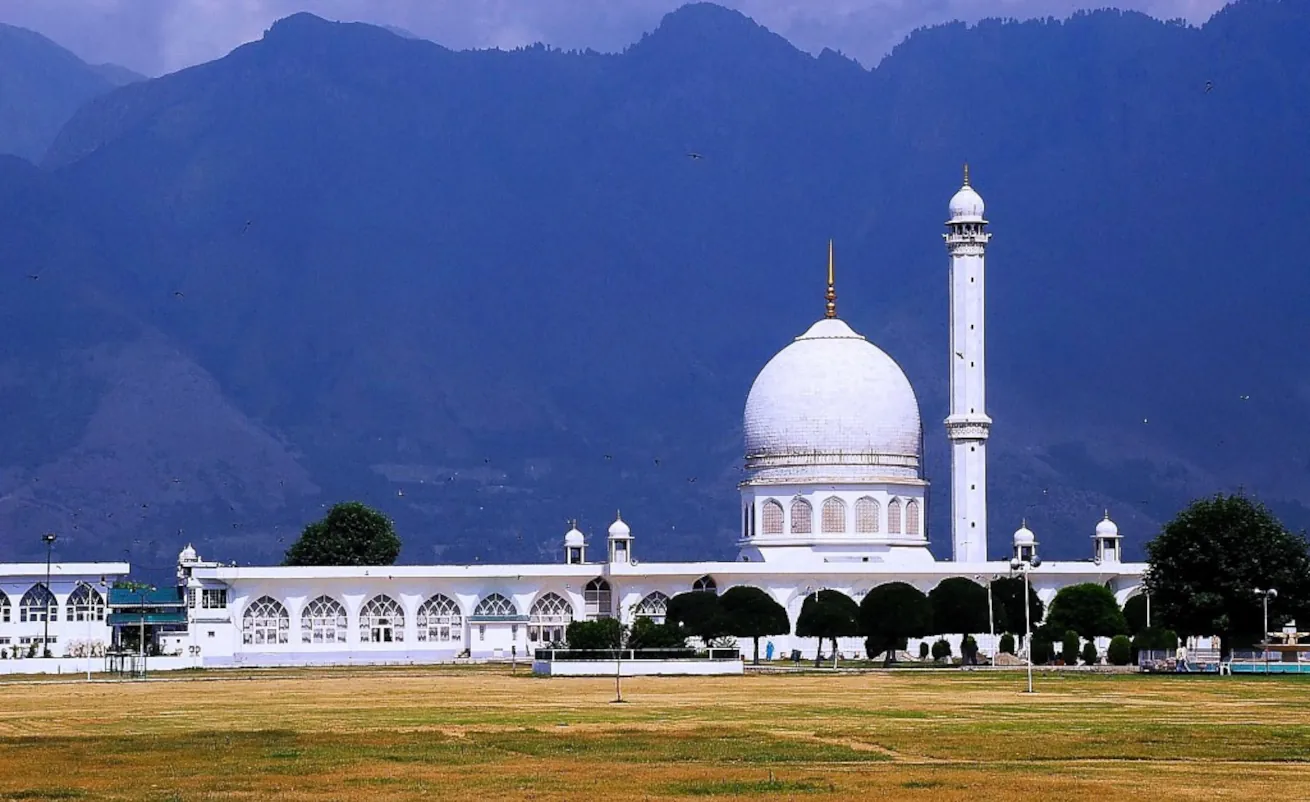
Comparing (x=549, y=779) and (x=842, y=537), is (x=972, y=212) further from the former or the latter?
(x=549, y=779)

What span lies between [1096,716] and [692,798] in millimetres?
20474

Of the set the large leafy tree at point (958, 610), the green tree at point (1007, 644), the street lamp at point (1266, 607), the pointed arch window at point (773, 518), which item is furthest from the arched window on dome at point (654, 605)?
the street lamp at point (1266, 607)

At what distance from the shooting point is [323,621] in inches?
4582

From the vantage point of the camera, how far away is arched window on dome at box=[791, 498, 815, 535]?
12100 centimetres

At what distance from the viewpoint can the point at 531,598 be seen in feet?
391

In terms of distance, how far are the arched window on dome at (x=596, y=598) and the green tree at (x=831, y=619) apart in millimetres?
16821

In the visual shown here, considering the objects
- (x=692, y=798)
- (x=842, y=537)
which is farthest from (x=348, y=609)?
(x=692, y=798)

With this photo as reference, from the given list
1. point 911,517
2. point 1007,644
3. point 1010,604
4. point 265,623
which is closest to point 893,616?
point 1007,644

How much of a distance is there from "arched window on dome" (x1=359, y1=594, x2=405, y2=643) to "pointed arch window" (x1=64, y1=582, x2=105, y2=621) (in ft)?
41.1

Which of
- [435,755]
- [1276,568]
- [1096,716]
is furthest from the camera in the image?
[1276,568]

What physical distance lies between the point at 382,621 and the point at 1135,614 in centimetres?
3550

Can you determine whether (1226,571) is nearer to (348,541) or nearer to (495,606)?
(495,606)

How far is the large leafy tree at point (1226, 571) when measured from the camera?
294ft

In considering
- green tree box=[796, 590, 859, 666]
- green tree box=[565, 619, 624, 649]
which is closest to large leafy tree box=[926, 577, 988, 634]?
green tree box=[796, 590, 859, 666]
